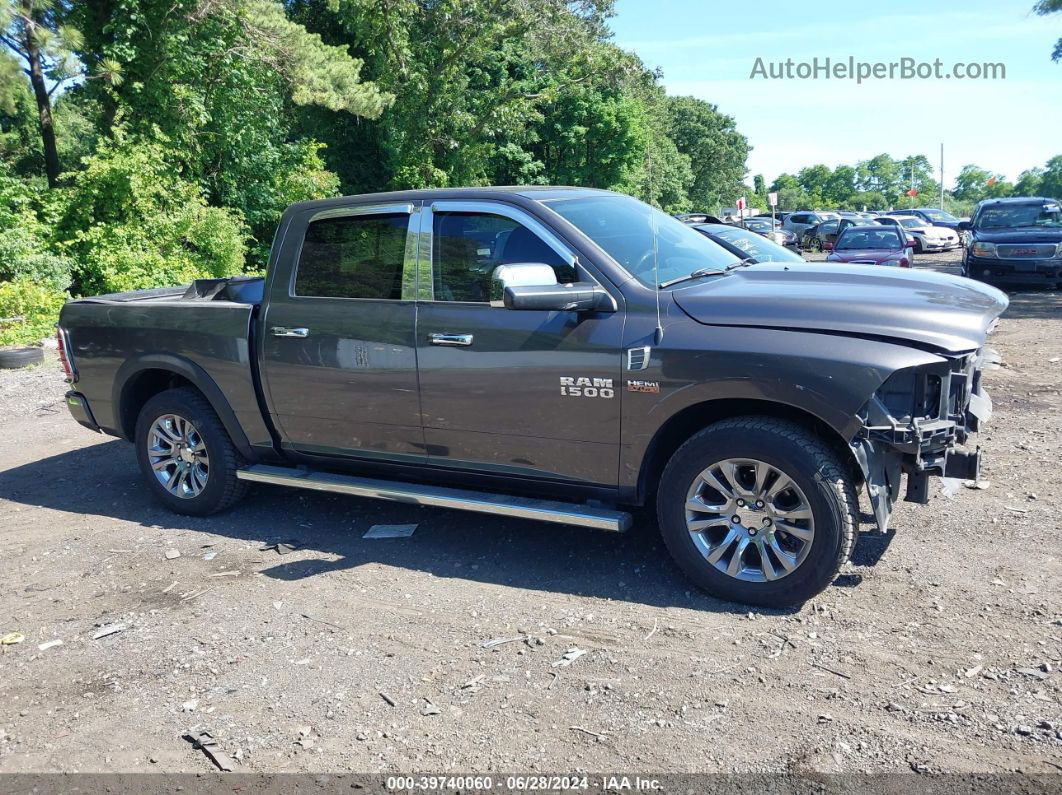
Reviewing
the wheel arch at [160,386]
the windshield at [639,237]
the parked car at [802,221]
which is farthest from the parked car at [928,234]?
the wheel arch at [160,386]

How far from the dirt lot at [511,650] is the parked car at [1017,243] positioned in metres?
12.6

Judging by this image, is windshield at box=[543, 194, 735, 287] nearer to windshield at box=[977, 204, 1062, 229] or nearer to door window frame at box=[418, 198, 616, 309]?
door window frame at box=[418, 198, 616, 309]

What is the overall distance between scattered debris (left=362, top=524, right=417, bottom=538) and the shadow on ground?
0.06 m

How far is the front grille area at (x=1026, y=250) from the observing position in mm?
16688

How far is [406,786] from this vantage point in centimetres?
313

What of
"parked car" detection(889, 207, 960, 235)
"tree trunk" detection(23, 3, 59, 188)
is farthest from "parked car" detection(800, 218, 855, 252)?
"tree trunk" detection(23, 3, 59, 188)

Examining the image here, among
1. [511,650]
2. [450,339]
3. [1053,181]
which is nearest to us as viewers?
[511,650]

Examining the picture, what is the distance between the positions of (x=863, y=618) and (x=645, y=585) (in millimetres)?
1079

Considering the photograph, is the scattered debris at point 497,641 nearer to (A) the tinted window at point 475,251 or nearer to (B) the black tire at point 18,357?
(A) the tinted window at point 475,251

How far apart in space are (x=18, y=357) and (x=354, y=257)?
9.38 meters

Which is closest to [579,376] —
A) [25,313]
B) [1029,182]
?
[25,313]

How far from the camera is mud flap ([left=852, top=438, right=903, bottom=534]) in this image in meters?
4.01

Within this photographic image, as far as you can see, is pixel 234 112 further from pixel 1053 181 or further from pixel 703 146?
pixel 703 146

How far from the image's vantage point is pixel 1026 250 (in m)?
16.8
